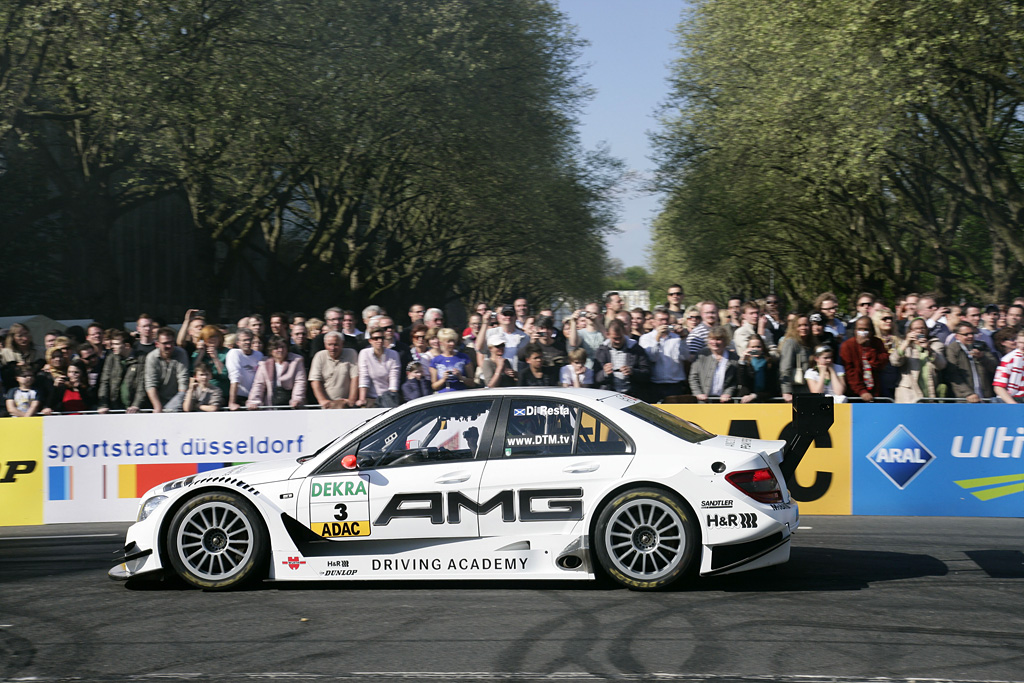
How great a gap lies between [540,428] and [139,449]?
17.9ft

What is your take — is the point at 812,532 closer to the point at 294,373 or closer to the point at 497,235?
the point at 294,373

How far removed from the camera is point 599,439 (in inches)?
280

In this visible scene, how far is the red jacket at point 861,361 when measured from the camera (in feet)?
34.6

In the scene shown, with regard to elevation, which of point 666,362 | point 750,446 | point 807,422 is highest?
point 666,362

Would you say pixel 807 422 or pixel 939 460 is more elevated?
pixel 807 422

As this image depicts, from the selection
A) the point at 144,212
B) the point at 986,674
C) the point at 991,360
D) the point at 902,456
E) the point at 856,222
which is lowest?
the point at 986,674

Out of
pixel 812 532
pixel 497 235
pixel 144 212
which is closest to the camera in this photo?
pixel 812 532

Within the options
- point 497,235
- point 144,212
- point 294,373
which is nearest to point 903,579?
point 294,373

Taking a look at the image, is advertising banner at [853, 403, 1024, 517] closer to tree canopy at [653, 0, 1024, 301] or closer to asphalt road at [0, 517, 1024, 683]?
asphalt road at [0, 517, 1024, 683]

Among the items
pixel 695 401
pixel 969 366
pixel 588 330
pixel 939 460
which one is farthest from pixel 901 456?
pixel 588 330

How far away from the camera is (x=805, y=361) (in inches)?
429

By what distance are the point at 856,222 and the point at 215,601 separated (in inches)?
1117

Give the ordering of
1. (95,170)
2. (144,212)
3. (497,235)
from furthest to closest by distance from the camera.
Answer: (144,212), (497,235), (95,170)

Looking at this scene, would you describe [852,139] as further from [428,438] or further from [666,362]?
[428,438]
